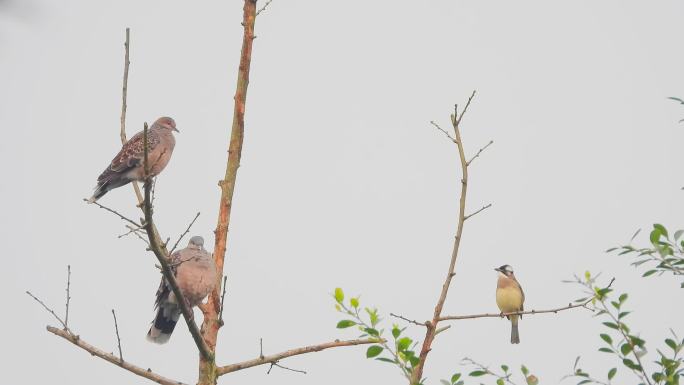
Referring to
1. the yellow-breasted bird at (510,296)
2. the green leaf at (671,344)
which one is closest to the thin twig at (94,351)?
the green leaf at (671,344)

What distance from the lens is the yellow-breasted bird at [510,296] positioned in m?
10.9

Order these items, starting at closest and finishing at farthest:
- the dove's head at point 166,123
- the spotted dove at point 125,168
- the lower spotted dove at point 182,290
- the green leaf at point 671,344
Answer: the green leaf at point 671,344 < the lower spotted dove at point 182,290 < the spotted dove at point 125,168 < the dove's head at point 166,123

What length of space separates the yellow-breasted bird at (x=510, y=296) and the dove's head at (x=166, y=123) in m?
4.93

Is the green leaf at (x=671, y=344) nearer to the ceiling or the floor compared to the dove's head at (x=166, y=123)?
nearer to the floor

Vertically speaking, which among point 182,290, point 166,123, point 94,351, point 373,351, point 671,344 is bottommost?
point 671,344

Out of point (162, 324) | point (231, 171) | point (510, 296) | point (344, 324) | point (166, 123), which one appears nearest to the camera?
point (344, 324)

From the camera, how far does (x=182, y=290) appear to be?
6574 mm

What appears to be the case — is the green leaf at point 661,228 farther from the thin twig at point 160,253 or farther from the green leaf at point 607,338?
the thin twig at point 160,253

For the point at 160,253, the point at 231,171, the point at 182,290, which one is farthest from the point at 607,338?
the point at 182,290

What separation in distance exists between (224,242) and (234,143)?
770mm

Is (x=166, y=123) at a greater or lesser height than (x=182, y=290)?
greater

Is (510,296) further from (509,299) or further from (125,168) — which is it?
(125,168)

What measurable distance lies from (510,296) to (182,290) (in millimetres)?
5645

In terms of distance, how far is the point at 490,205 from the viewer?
434 cm
